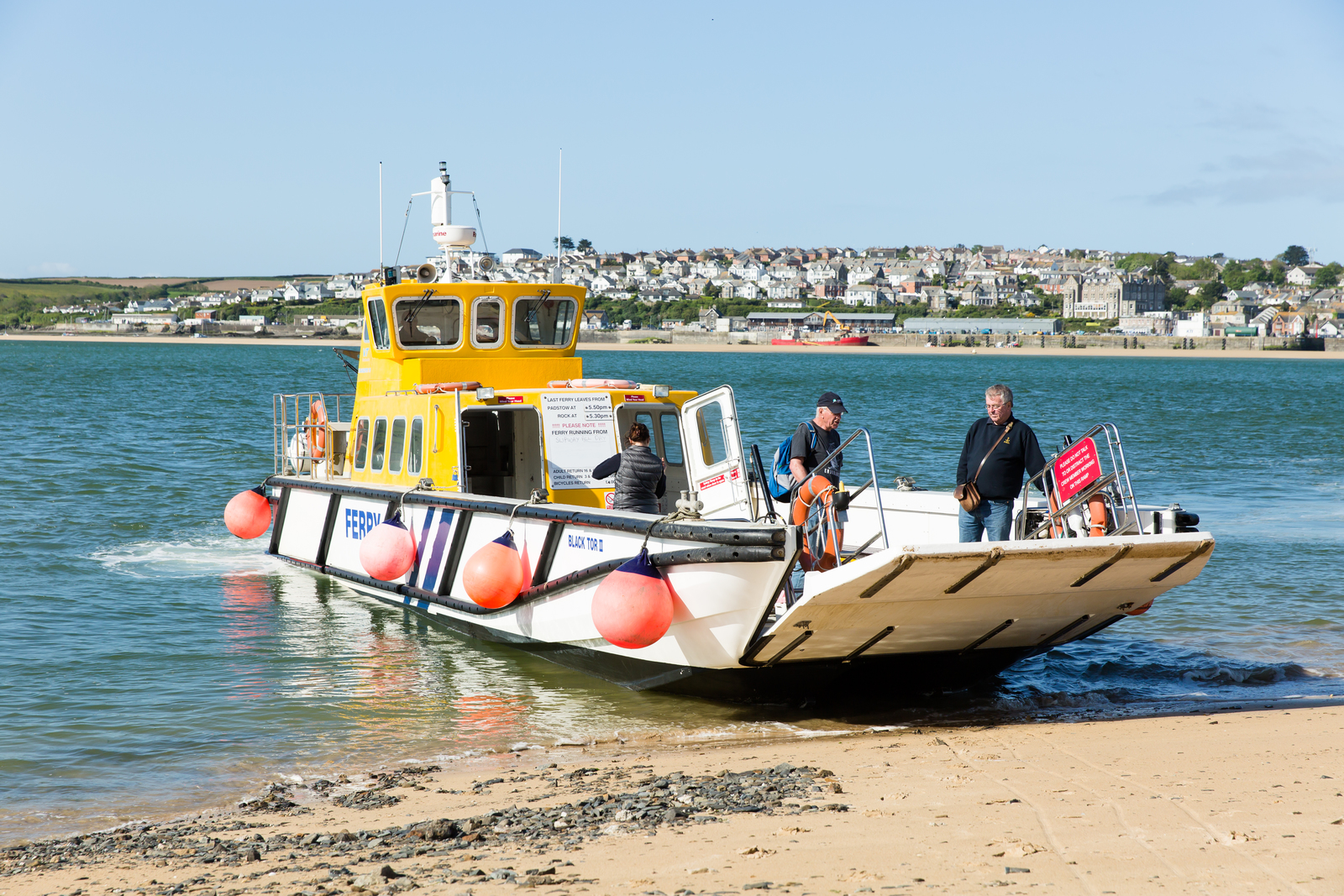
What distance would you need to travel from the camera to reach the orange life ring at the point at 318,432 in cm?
1237

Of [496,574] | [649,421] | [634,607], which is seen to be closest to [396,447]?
[649,421]

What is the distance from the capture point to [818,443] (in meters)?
7.69

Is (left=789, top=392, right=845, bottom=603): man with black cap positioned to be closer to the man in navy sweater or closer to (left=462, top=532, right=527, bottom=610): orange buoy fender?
the man in navy sweater

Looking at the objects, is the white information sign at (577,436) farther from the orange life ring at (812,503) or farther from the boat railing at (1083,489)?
the boat railing at (1083,489)

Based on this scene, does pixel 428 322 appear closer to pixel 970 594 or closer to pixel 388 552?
pixel 388 552

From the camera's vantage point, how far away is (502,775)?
21.3ft

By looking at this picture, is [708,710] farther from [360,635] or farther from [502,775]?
[360,635]

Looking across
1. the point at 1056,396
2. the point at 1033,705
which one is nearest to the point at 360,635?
the point at 1033,705

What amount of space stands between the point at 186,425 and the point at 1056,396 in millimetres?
39081

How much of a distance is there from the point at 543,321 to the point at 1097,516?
19.5ft

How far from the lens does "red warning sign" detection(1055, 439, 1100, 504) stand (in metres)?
7.05

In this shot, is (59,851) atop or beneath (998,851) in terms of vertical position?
beneath

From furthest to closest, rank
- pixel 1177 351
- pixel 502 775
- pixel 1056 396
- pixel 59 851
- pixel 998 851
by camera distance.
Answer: pixel 1177 351 → pixel 1056 396 → pixel 502 775 → pixel 59 851 → pixel 998 851

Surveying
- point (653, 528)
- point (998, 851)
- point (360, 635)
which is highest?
point (653, 528)
